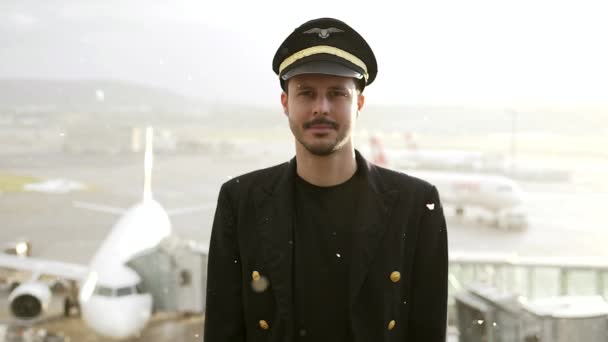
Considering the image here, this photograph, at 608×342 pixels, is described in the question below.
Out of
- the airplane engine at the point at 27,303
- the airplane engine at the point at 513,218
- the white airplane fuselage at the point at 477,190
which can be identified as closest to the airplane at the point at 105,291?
the airplane engine at the point at 27,303

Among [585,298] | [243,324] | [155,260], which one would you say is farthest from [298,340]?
[155,260]

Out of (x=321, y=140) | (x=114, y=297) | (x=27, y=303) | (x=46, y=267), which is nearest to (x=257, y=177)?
(x=321, y=140)

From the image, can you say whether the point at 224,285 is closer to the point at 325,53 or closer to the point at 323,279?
the point at 323,279

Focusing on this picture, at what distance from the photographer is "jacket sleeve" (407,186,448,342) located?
1469 millimetres

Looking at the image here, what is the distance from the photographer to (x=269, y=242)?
1.43m

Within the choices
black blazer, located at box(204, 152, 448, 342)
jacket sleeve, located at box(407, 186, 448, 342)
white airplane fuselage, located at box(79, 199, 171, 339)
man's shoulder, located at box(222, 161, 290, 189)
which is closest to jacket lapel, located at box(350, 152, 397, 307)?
black blazer, located at box(204, 152, 448, 342)

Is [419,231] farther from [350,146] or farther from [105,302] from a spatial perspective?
[105,302]

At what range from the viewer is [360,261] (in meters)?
1.38

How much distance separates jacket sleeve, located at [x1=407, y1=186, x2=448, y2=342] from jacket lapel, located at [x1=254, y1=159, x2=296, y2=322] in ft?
1.26

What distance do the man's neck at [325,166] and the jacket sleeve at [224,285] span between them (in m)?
0.28

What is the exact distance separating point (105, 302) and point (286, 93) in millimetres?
6025

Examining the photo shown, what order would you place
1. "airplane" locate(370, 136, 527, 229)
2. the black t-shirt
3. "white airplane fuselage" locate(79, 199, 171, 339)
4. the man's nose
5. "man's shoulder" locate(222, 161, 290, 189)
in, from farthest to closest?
"airplane" locate(370, 136, 527, 229), "white airplane fuselage" locate(79, 199, 171, 339), "man's shoulder" locate(222, 161, 290, 189), the black t-shirt, the man's nose

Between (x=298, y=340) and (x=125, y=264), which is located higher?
(x=298, y=340)

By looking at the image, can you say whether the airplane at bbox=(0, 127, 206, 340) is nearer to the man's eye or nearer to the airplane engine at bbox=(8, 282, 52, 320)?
the airplane engine at bbox=(8, 282, 52, 320)
